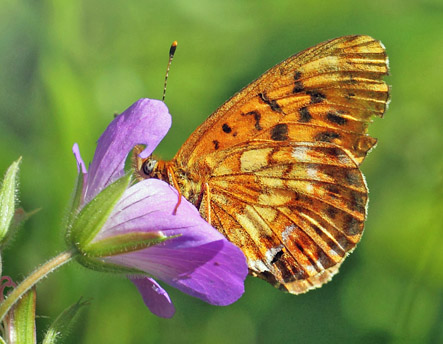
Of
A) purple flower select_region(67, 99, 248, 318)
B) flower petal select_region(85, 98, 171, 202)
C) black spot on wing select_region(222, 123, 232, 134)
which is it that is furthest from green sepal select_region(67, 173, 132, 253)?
black spot on wing select_region(222, 123, 232, 134)

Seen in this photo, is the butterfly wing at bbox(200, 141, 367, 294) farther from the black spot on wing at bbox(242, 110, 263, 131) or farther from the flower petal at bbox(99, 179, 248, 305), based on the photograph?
the flower petal at bbox(99, 179, 248, 305)

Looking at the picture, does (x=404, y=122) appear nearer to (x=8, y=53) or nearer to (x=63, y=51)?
(x=63, y=51)

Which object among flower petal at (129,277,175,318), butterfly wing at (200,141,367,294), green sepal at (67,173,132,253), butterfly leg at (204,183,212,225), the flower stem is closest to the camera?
the flower stem

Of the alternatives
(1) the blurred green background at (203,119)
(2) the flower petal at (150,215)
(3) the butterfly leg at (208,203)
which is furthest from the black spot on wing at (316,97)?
(1) the blurred green background at (203,119)

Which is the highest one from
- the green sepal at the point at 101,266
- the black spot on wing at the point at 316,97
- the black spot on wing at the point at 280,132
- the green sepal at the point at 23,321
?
the black spot on wing at the point at 316,97

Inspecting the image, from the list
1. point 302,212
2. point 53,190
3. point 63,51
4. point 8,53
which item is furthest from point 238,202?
point 8,53

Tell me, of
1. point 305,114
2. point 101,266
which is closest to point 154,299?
point 101,266

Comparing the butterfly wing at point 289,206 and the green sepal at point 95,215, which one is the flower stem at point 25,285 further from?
the butterfly wing at point 289,206
